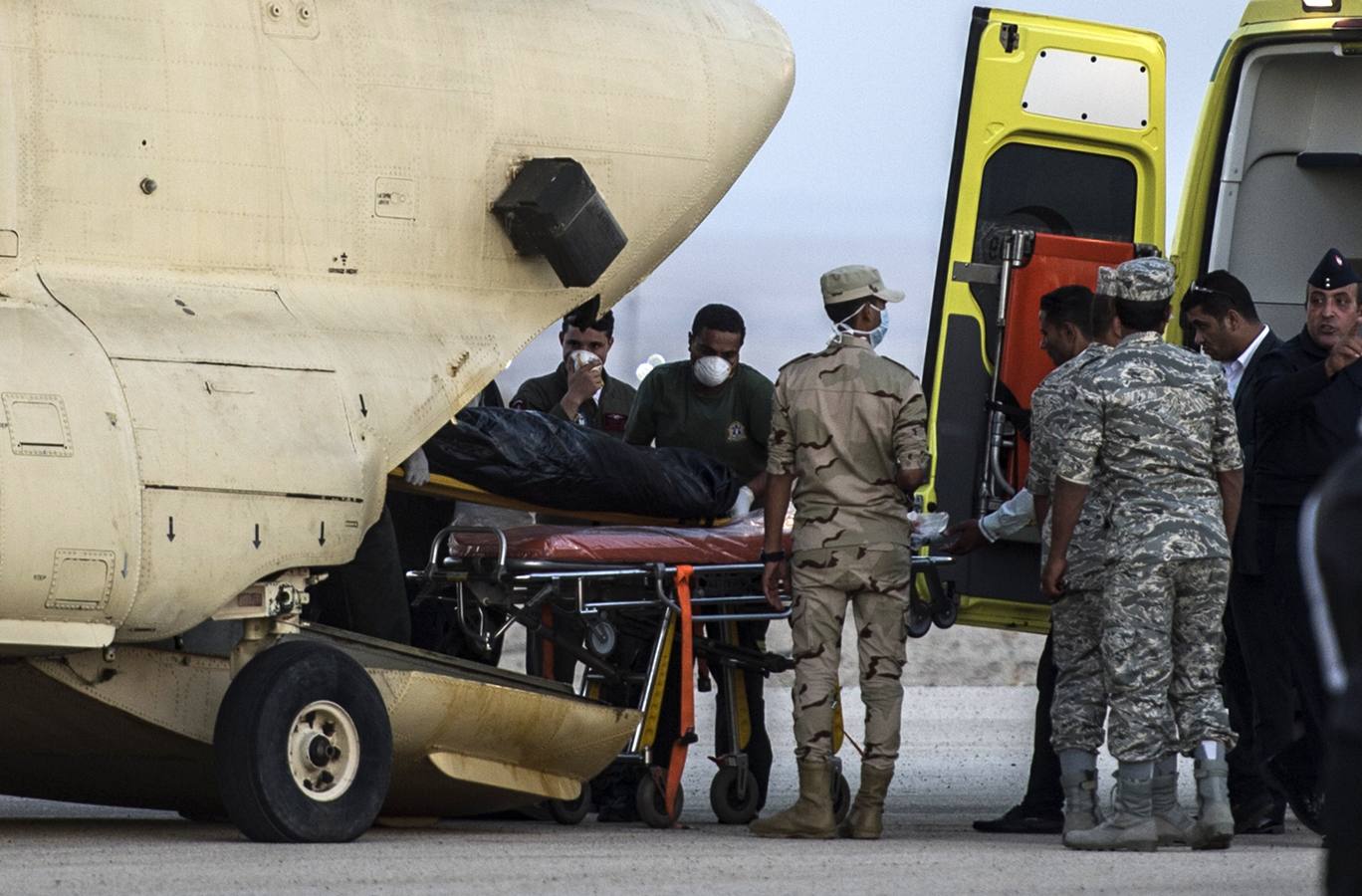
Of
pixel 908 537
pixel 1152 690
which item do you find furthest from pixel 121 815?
pixel 1152 690

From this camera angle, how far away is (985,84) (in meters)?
9.29

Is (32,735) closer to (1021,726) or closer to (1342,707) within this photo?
(1342,707)

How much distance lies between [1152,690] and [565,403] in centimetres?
312

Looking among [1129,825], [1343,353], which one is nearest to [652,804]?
[1129,825]

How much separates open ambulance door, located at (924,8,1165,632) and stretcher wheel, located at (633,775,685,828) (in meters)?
1.59

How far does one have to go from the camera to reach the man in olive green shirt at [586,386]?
952 centimetres

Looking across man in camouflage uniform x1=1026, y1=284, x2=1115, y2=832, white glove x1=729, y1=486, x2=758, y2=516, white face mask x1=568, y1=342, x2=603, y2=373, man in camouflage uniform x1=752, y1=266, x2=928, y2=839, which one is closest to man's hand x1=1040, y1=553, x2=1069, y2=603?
man in camouflage uniform x1=1026, y1=284, x2=1115, y2=832

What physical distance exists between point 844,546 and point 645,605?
0.85 m

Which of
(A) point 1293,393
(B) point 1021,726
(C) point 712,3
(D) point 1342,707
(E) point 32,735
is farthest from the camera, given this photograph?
(B) point 1021,726

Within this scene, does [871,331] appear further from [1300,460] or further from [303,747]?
[303,747]

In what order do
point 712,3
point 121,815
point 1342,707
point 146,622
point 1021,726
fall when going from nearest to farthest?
1. point 1342,707
2. point 146,622
3. point 712,3
4. point 121,815
5. point 1021,726

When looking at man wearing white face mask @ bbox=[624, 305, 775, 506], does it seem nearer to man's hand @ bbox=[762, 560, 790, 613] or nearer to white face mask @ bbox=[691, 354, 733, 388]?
white face mask @ bbox=[691, 354, 733, 388]

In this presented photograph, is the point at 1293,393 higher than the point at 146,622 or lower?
higher

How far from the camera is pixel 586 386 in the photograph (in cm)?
947
